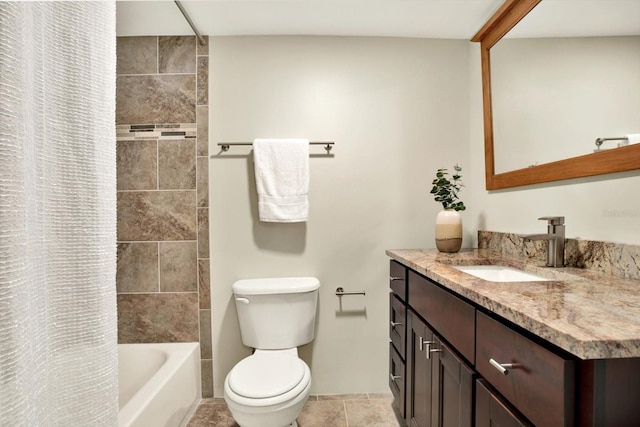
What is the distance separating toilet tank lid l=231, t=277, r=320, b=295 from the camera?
1.82 metres

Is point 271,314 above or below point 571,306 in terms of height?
below

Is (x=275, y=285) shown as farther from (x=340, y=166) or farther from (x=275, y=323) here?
(x=340, y=166)

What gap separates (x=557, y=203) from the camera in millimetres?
1398

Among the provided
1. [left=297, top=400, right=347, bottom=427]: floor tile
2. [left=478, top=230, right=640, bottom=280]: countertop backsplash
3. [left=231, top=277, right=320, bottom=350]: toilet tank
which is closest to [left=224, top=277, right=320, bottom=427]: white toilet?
[left=231, top=277, right=320, bottom=350]: toilet tank

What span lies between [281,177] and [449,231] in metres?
0.97

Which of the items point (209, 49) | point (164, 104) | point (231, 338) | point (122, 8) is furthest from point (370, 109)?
point (231, 338)

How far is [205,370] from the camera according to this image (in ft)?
6.64

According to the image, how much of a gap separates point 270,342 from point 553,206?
5.02 feet

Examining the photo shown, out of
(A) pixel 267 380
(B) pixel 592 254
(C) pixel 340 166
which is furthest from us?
(C) pixel 340 166

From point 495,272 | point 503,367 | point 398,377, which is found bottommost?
point 398,377

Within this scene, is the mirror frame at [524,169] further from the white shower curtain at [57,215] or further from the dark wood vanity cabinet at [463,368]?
the white shower curtain at [57,215]

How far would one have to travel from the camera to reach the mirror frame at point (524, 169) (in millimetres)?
1109

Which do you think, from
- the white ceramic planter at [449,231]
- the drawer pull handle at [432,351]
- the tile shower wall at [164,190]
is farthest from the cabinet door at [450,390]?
the tile shower wall at [164,190]

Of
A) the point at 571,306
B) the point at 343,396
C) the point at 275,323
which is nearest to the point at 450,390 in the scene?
the point at 571,306
